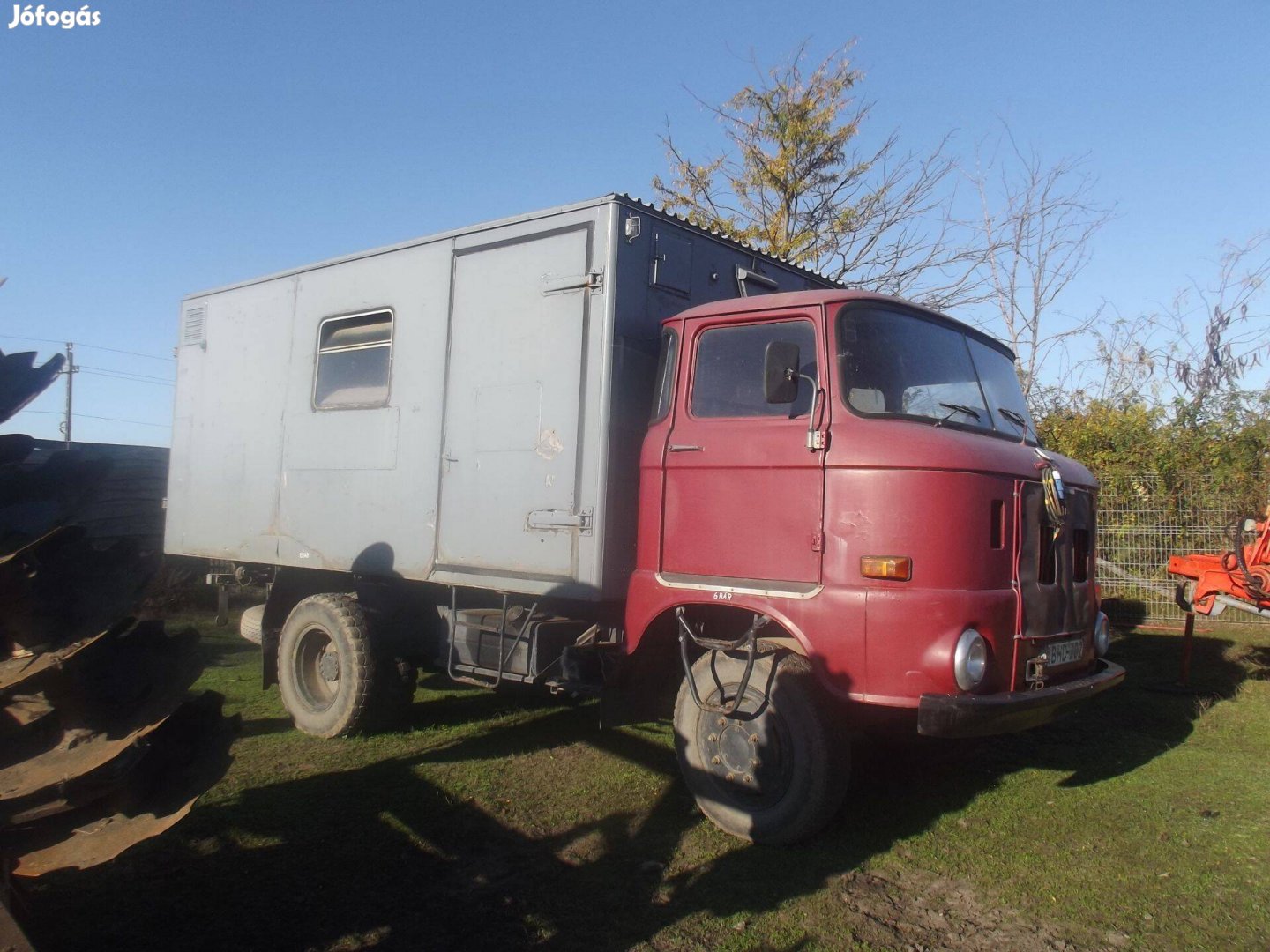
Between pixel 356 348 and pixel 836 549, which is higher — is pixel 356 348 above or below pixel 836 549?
above

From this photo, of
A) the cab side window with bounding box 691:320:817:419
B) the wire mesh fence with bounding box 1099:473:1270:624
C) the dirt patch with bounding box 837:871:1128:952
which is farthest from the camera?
the wire mesh fence with bounding box 1099:473:1270:624

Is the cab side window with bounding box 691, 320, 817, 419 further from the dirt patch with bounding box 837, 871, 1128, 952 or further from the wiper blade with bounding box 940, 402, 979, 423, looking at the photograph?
the dirt patch with bounding box 837, 871, 1128, 952

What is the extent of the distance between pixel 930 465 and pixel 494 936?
8.75ft

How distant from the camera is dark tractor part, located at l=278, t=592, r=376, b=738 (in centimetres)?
668

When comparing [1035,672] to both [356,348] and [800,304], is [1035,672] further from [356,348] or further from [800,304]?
[356,348]

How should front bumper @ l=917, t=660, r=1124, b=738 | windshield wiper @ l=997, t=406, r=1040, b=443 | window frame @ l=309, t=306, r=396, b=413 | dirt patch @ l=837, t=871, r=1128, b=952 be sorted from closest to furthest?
dirt patch @ l=837, t=871, r=1128, b=952
front bumper @ l=917, t=660, r=1124, b=738
windshield wiper @ l=997, t=406, r=1040, b=443
window frame @ l=309, t=306, r=396, b=413

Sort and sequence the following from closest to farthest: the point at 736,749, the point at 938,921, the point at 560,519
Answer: the point at 938,921 → the point at 736,749 → the point at 560,519

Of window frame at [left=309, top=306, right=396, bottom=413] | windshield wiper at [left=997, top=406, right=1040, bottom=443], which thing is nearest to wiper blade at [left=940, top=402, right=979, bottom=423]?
windshield wiper at [left=997, top=406, right=1040, bottom=443]

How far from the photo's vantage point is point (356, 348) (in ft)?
22.8

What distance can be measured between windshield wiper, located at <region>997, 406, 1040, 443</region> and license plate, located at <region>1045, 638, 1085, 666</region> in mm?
Answer: 1160

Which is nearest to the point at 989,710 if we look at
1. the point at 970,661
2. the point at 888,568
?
the point at 970,661

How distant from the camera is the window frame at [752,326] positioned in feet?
15.6

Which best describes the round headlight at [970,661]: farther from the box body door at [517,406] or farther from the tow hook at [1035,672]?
the box body door at [517,406]

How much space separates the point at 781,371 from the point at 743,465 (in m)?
0.52
